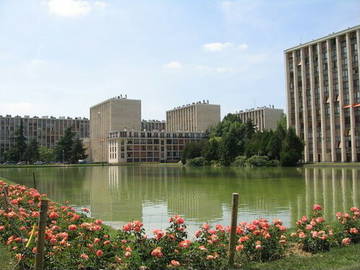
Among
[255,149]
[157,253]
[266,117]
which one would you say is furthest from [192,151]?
[157,253]

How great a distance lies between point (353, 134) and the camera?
77.7 m

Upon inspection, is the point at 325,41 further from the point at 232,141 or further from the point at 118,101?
the point at 118,101

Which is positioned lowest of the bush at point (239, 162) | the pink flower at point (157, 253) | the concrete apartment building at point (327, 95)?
the pink flower at point (157, 253)

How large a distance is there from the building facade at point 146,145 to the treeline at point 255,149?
49.0 metres

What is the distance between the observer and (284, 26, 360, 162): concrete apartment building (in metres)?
78.2

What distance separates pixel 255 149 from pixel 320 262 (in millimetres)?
75519

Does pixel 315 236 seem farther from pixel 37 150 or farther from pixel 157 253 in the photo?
pixel 37 150

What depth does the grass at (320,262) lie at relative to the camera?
7176 mm

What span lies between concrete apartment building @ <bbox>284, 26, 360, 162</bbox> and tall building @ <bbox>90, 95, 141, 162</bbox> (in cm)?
8074

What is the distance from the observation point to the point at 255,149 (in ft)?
269

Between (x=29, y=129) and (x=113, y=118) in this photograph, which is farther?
A: (x=29, y=129)

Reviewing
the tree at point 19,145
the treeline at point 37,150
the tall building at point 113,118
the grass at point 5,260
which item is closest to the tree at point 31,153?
the treeline at point 37,150

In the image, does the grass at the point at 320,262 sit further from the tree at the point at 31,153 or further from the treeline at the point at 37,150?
the tree at the point at 31,153

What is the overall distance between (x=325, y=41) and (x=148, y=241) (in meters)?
86.0
